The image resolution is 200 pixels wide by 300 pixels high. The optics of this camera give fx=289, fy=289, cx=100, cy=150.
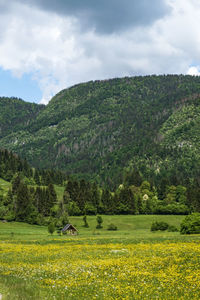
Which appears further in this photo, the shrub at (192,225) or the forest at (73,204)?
the forest at (73,204)

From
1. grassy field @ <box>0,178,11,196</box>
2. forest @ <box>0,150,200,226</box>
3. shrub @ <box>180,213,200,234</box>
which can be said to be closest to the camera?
shrub @ <box>180,213,200,234</box>

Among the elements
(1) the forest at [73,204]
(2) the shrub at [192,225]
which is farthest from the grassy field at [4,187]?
(2) the shrub at [192,225]

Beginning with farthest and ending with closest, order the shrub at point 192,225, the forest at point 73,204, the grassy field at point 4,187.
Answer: the grassy field at point 4,187 → the forest at point 73,204 → the shrub at point 192,225

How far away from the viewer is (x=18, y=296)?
14555 millimetres

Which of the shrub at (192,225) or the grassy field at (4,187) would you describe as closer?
the shrub at (192,225)

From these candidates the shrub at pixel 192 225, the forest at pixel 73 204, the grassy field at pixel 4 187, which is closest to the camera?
the shrub at pixel 192 225

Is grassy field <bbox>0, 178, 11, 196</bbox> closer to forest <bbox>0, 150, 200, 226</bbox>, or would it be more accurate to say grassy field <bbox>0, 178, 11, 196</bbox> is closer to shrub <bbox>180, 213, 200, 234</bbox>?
forest <bbox>0, 150, 200, 226</bbox>

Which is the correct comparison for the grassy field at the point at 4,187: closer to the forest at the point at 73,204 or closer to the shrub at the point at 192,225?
the forest at the point at 73,204

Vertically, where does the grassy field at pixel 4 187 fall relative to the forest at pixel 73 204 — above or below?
above

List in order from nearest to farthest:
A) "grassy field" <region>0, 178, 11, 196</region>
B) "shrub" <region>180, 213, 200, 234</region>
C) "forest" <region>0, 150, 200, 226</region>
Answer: "shrub" <region>180, 213, 200, 234</region> < "forest" <region>0, 150, 200, 226</region> < "grassy field" <region>0, 178, 11, 196</region>

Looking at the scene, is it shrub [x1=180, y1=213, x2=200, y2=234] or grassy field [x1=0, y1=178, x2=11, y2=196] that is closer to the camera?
shrub [x1=180, y1=213, x2=200, y2=234]

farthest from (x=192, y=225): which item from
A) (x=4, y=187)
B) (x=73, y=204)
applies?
(x=4, y=187)

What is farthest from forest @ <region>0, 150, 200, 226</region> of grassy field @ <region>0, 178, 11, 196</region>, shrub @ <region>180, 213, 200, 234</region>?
shrub @ <region>180, 213, 200, 234</region>

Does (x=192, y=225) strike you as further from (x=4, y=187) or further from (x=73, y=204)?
(x=4, y=187)
